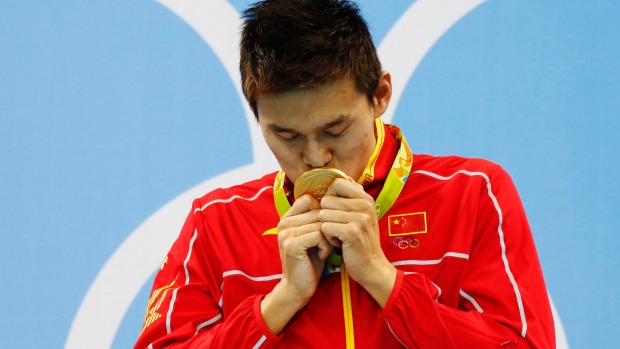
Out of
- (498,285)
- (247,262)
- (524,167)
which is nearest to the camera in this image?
(498,285)

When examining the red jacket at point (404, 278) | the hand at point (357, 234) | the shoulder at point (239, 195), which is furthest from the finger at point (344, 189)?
the shoulder at point (239, 195)

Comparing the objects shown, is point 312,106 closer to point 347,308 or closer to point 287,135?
point 287,135

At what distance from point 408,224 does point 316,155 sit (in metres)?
0.18

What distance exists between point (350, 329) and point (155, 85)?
828mm

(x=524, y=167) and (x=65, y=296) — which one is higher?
(x=524, y=167)

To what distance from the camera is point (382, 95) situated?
1308 millimetres

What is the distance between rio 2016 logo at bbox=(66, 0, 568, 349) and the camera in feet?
5.82

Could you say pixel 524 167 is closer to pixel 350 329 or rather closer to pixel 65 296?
pixel 350 329

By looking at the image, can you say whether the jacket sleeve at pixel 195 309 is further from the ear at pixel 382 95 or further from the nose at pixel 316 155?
the ear at pixel 382 95

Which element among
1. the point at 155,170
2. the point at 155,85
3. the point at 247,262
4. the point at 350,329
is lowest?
the point at 350,329

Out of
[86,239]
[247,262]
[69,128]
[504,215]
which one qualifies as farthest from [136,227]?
[504,215]

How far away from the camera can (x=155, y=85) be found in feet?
6.13

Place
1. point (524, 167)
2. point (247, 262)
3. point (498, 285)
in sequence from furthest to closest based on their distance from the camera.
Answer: point (524, 167) → point (247, 262) → point (498, 285)

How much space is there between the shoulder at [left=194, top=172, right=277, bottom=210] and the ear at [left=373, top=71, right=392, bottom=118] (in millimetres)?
209
